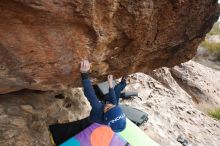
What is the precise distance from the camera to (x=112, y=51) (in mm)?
4582

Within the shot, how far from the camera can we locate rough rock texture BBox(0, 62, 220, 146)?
509 cm

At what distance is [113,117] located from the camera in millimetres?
4895

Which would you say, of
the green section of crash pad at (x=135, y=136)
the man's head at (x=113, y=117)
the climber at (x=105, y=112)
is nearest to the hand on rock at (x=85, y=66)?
the climber at (x=105, y=112)

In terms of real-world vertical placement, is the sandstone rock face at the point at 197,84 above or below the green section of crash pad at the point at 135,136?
below

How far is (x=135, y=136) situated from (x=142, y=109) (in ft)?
5.15

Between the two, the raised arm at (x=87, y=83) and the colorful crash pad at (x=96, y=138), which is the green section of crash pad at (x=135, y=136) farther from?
the raised arm at (x=87, y=83)

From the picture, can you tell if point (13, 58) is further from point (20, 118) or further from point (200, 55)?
point (200, 55)

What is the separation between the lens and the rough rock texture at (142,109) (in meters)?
5.09

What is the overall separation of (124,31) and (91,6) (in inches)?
27.3

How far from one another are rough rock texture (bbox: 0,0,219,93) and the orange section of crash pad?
73 cm

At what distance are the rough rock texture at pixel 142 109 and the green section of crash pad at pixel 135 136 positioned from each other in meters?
0.54

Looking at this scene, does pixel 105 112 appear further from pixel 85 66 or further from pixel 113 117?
pixel 85 66

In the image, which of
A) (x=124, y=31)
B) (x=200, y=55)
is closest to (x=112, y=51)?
(x=124, y=31)

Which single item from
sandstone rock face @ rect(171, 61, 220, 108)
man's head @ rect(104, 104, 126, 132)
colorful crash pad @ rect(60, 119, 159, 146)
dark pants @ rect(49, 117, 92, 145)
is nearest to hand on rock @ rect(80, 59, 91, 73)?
man's head @ rect(104, 104, 126, 132)
